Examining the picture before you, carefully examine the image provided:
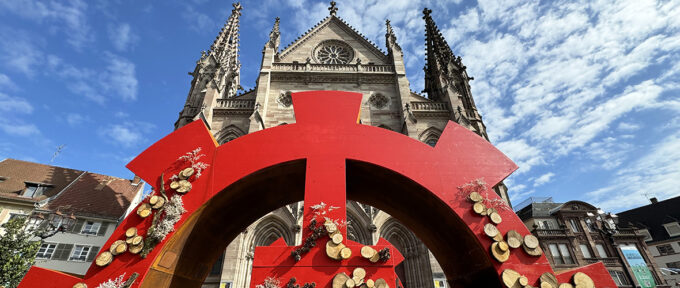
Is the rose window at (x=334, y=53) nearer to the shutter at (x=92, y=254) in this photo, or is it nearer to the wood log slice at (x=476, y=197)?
the wood log slice at (x=476, y=197)

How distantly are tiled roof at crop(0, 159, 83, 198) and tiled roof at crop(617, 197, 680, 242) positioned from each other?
50.8 meters

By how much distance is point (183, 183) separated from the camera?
599cm

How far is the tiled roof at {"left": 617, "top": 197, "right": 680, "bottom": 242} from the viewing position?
101 ft

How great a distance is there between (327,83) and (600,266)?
1646 cm

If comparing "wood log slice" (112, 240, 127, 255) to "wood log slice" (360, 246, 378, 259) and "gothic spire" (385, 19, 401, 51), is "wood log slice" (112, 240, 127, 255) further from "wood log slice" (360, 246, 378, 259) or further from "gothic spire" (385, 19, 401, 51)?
"gothic spire" (385, 19, 401, 51)

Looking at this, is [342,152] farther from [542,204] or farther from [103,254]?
[542,204]

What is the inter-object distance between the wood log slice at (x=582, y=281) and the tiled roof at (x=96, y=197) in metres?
24.1

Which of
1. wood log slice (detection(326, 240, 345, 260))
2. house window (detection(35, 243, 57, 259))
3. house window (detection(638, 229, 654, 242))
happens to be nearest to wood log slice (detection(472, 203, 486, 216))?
wood log slice (detection(326, 240, 345, 260))

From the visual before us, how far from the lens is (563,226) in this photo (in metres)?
27.0

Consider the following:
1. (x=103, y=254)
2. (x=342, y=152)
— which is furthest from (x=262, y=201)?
(x=103, y=254)

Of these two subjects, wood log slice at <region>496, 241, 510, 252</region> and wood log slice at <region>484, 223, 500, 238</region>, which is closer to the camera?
wood log slice at <region>496, 241, 510, 252</region>

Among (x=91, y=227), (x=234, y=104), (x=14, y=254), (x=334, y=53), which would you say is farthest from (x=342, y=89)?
(x=91, y=227)

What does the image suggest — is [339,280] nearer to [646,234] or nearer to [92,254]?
[92,254]

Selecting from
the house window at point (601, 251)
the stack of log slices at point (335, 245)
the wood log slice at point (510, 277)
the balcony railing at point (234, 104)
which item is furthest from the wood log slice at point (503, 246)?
the house window at point (601, 251)
